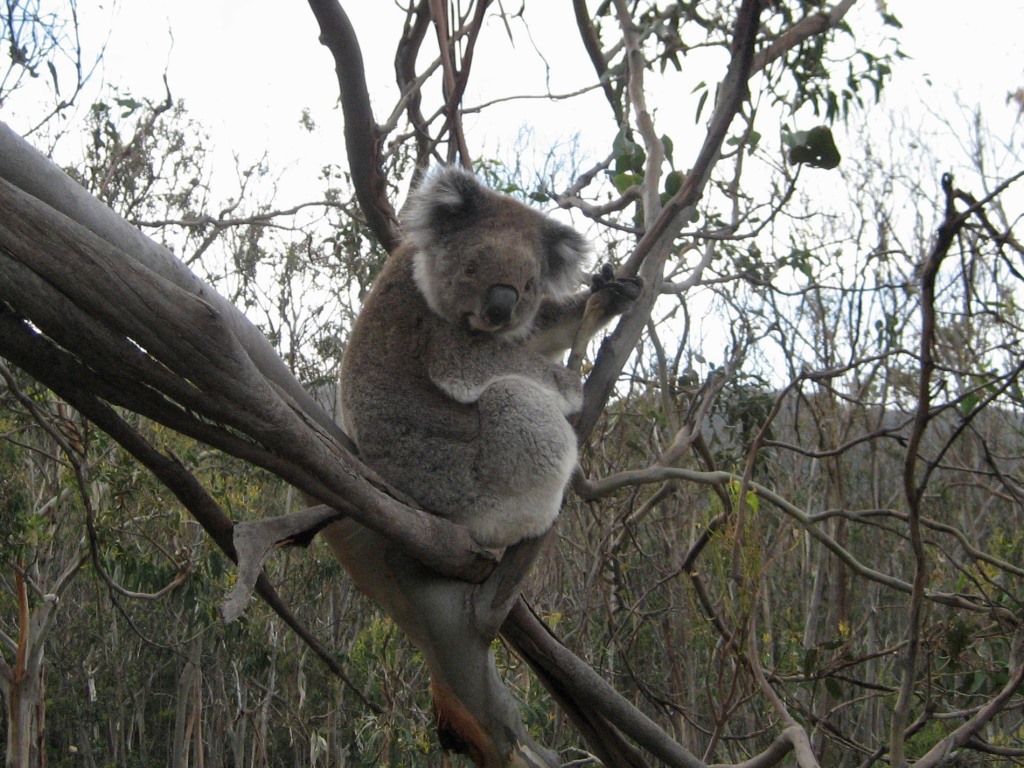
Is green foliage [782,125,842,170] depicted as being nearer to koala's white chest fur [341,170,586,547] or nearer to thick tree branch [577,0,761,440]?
thick tree branch [577,0,761,440]

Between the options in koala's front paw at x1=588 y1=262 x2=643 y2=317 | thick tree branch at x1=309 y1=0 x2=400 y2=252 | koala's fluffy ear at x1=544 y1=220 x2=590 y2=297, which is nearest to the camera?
thick tree branch at x1=309 y1=0 x2=400 y2=252

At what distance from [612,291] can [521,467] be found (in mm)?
606

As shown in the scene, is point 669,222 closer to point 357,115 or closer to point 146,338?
point 357,115

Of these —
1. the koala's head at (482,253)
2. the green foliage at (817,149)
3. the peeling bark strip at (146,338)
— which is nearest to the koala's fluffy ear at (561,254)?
the koala's head at (482,253)

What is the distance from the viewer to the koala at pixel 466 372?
107 inches

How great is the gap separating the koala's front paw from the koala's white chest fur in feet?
1.02

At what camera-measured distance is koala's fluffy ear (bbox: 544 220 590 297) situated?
3152 mm

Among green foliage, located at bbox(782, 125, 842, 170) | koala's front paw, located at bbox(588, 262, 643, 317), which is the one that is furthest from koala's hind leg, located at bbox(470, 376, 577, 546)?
green foliage, located at bbox(782, 125, 842, 170)

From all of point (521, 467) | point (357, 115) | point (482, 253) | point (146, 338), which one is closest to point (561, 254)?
point (482, 253)

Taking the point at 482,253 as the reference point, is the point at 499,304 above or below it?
below

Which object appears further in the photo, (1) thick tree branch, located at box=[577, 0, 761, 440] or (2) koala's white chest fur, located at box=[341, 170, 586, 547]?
(2) koala's white chest fur, located at box=[341, 170, 586, 547]

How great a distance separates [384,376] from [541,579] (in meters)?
4.02

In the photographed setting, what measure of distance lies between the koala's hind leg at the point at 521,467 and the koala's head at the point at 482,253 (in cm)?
29

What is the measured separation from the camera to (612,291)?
249cm
